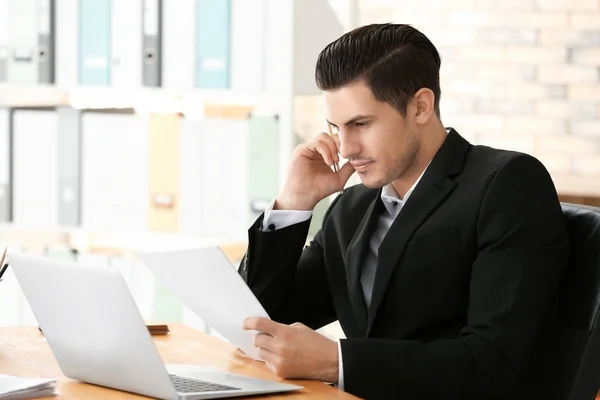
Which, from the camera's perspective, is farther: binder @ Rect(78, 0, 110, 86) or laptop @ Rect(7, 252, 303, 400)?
binder @ Rect(78, 0, 110, 86)

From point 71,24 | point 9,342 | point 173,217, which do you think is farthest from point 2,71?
point 9,342

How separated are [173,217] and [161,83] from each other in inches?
15.7

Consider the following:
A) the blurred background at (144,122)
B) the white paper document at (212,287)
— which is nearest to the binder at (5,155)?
the blurred background at (144,122)

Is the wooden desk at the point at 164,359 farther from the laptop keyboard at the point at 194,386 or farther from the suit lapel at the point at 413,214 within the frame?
the suit lapel at the point at 413,214

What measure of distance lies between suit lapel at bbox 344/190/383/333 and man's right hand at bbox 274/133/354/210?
0.12 meters

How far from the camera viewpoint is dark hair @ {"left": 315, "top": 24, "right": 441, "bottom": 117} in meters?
1.72

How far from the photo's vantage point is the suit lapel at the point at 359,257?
176 centimetres

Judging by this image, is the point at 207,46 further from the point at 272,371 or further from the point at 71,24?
the point at 272,371

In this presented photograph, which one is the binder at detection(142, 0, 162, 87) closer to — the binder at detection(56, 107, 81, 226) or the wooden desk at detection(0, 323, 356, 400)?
the binder at detection(56, 107, 81, 226)

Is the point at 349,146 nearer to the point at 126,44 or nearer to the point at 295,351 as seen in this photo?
the point at 295,351

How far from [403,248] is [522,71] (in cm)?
236

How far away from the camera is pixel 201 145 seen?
9.55 ft

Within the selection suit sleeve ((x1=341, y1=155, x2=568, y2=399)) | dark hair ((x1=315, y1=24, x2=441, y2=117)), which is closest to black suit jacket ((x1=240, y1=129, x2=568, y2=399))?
suit sleeve ((x1=341, y1=155, x2=568, y2=399))

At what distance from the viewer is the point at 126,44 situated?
2.92m
